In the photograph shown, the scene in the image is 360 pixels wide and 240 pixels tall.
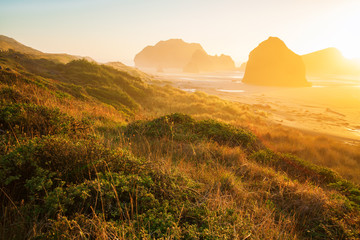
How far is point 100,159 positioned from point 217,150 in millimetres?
3816

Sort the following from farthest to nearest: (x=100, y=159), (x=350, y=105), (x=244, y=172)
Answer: (x=350, y=105) → (x=244, y=172) → (x=100, y=159)

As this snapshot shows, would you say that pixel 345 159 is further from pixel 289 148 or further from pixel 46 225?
pixel 46 225

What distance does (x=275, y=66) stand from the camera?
7812 cm

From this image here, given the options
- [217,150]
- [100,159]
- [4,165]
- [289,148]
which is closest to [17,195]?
[4,165]

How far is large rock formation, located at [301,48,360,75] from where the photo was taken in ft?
401

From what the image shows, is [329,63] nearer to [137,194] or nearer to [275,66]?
[275,66]

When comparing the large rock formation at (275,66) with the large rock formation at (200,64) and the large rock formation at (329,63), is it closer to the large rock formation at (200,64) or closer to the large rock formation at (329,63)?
the large rock formation at (329,63)

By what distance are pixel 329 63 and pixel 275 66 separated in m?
88.1

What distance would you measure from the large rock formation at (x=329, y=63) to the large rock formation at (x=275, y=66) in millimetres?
70377

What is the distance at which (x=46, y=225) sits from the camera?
75.5 inches

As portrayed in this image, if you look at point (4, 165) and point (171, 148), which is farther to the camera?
point (171, 148)

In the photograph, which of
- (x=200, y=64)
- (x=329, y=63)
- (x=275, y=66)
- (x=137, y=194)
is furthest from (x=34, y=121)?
(x=329, y=63)

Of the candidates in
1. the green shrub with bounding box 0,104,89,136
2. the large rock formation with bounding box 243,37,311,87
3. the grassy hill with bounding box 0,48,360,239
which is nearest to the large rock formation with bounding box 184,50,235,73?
the large rock formation with bounding box 243,37,311,87

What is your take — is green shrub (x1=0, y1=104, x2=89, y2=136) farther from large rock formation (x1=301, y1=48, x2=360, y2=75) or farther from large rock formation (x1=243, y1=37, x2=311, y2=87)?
large rock formation (x1=301, y1=48, x2=360, y2=75)
